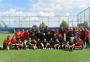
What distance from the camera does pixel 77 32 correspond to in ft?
81.7

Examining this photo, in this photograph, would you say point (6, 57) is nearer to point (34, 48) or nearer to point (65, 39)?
point (34, 48)

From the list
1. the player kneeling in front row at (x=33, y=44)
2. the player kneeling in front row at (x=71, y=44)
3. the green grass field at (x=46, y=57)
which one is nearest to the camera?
the green grass field at (x=46, y=57)

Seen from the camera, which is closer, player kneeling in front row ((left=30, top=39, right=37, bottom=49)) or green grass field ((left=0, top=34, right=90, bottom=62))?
green grass field ((left=0, top=34, right=90, bottom=62))

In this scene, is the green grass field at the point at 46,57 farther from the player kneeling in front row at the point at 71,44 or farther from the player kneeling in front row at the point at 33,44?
the player kneeling in front row at the point at 33,44

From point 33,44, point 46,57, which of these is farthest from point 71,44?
point 46,57

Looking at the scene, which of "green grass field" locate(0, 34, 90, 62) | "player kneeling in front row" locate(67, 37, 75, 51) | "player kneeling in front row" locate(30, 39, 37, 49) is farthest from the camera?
"player kneeling in front row" locate(30, 39, 37, 49)

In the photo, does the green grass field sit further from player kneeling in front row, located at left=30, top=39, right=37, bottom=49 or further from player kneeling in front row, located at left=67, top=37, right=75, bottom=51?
player kneeling in front row, located at left=30, top=39, right=37, bottom=49

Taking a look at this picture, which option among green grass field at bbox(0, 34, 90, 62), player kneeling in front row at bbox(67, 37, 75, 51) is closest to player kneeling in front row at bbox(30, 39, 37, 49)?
player kneeling in front row at bbox(67, 37, 75, 51)

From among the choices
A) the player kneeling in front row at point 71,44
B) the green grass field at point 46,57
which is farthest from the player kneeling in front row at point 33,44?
the green grass field at point 46,57

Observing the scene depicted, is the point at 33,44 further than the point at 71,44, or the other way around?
the point at 33,44

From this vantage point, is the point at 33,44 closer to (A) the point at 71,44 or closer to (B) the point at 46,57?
(A) the point at 71,44

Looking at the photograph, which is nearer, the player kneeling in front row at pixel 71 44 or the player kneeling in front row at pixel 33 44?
the player kneeling in front row at pixel 71 44

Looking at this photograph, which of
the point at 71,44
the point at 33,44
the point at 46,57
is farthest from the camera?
the point at 33,44

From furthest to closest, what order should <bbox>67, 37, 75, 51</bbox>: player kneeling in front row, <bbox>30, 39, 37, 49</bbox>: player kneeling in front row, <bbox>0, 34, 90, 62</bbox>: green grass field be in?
<bbox>30, 39, 37, 49</bbox>: player kneeling in front row
<bbox>67, 37, 75, 51</bbox>: player kneeling in front row
<bbox>0, 34, 90, 62</bbox>: green grass field
